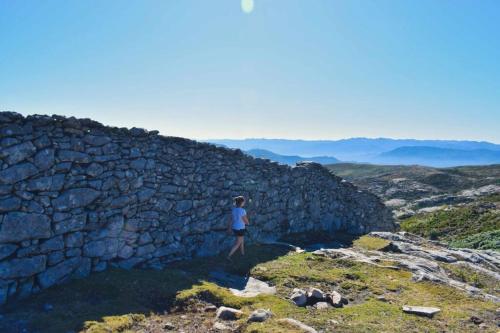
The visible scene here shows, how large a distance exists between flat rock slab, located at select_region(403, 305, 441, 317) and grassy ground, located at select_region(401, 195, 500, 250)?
20033mm

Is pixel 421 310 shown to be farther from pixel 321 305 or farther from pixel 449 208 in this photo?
pixel 449 208

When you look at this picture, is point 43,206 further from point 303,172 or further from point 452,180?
point 452,180

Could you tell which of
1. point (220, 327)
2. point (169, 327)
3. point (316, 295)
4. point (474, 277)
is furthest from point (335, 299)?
point (474, 277)

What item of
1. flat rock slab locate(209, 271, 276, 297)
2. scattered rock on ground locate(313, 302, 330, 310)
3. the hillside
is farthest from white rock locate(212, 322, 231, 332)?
the hillside

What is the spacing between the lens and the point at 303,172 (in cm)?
2209

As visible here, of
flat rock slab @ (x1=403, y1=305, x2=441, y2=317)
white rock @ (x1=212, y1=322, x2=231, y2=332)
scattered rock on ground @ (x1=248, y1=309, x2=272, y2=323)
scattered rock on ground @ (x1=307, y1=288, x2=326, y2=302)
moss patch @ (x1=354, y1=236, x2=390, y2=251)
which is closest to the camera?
white rock @ (x1=212, y1=322, x2=231, y2=332)

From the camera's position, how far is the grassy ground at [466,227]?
29547 mm

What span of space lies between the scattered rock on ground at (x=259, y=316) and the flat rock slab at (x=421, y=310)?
12.4 ft

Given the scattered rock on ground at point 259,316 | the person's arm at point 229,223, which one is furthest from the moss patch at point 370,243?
the scattered rock on ground at point 259,316

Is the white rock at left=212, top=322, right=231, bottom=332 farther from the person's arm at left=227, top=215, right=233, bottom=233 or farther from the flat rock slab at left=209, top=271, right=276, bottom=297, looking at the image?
the person's arm at left=227, top=215, right=233, bottom=233

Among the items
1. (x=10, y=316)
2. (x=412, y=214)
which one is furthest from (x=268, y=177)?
(x=412, y=214)

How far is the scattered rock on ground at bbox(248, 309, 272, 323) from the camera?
A: 9071 millimetres

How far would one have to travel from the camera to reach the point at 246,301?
34.0ft

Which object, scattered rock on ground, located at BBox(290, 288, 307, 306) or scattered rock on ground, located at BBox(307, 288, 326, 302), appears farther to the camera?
scattered rock on ground, located at BBox(307, 288, 326, 302)
